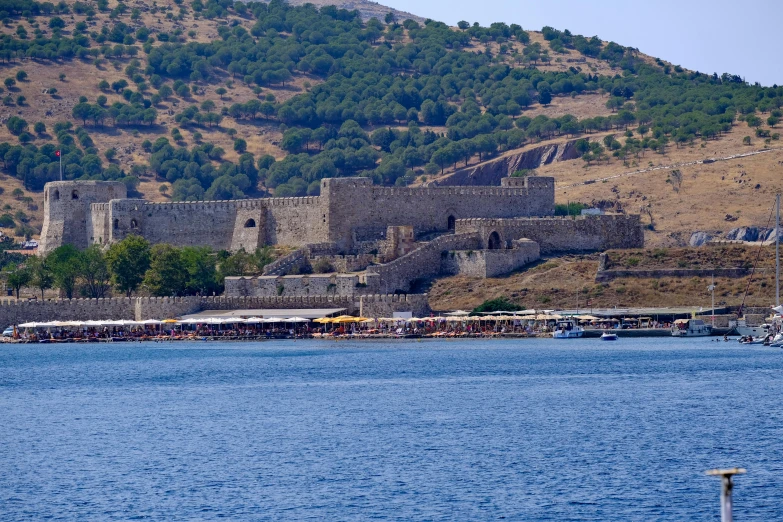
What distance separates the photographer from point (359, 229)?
75875 millimetres

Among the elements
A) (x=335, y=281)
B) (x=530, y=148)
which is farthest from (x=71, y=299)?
(x=530, y=148)

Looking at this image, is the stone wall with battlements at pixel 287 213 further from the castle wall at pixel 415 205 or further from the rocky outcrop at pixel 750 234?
the rocky outcrop at pixel 750 234

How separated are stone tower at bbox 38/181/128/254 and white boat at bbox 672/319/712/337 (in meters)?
33.1

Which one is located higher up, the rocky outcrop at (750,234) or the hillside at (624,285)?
the rocky outcrop at (750,234)

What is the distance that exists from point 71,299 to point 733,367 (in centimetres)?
3481

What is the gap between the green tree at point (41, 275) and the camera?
78.8 metres

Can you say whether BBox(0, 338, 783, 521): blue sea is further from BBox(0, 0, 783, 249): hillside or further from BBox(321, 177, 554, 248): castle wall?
BBox(0, 0, 783, 249): hillside

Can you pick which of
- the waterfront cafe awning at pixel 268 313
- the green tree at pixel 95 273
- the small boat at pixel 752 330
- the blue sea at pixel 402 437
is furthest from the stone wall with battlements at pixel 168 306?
the small boat at pixel 752 330

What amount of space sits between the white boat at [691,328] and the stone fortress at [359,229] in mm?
9143

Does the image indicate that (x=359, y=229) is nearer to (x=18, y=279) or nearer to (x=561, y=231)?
(x=561, y=231)

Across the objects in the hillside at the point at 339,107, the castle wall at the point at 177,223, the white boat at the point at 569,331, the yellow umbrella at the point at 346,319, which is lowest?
the white boat at the point at 569,331

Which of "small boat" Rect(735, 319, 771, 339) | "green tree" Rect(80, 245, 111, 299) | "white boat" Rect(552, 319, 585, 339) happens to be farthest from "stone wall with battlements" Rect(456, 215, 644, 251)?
"green tree" Rect(80, 245, 111, 299)

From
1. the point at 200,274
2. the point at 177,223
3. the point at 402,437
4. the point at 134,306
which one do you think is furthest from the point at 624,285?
the point at 402,437

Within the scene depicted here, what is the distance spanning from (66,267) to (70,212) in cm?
687
